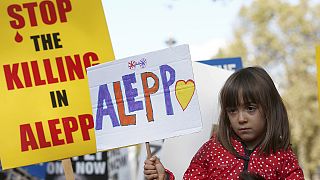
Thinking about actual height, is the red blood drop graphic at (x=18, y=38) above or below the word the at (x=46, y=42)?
above

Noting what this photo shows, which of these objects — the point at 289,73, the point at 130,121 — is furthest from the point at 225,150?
the point at 289,73

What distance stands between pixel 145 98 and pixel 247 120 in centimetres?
56

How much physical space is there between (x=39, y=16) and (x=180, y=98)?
4.56ft

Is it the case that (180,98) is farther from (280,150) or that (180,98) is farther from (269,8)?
(269,8)

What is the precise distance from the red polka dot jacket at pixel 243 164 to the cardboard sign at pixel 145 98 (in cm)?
18

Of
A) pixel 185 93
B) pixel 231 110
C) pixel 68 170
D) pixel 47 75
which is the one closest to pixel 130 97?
pixel 185 93

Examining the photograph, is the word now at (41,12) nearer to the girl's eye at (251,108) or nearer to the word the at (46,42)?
the word the at (46,42)

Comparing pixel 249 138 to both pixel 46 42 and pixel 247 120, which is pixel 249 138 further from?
pixel 46 42

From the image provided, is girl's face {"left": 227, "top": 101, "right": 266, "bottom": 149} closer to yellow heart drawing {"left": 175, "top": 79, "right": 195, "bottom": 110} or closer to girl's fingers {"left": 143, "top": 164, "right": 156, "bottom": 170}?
yellow heart drawing {"left": 175, "top": 79, "right": 195, "bottom": 110}

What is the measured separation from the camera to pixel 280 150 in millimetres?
3801

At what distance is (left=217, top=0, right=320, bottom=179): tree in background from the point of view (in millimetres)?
23797

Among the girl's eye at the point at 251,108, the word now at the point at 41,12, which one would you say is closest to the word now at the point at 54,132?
the word now at the point at 41,12

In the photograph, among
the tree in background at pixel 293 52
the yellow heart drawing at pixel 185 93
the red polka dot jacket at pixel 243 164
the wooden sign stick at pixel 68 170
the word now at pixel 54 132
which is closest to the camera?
the red polka dot jacket at pixel 243 164

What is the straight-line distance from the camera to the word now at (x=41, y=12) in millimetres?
4762
